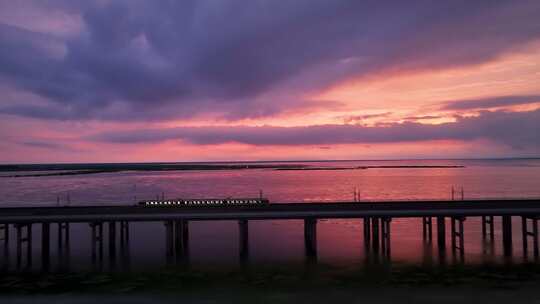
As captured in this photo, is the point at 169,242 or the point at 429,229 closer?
the point at 169,242

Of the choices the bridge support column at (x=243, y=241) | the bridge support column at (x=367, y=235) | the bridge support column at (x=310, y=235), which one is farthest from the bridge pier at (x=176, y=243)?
the bridge support column at (x=367, y=235)

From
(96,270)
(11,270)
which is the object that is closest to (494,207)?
(96,270)

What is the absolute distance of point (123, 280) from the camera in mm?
24141

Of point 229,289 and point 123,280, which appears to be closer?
point 229,289

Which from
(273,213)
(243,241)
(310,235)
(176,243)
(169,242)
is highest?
(273,213)

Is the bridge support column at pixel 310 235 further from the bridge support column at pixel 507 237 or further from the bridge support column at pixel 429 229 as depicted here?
the bridge support column at pixel 507 237

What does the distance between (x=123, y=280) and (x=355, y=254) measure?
1603cm

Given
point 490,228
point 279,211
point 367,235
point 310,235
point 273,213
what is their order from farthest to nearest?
point 367,235
point 490,228
point 310,235
point 279,211
point 273,213

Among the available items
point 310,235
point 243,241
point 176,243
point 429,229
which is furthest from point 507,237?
point 176,243

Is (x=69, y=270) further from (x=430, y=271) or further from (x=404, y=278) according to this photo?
(x=430, y=271)

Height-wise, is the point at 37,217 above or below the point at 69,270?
above

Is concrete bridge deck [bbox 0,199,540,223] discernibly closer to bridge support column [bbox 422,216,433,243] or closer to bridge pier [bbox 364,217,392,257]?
bridge pier [bbox 364,217,392,257]

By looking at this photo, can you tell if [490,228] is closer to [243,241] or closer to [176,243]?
[243,241]

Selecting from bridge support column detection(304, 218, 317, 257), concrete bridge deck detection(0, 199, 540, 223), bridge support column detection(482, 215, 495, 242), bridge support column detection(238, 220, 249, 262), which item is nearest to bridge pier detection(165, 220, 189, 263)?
concrete bridge deck detection(0, 199, 540, 223)
